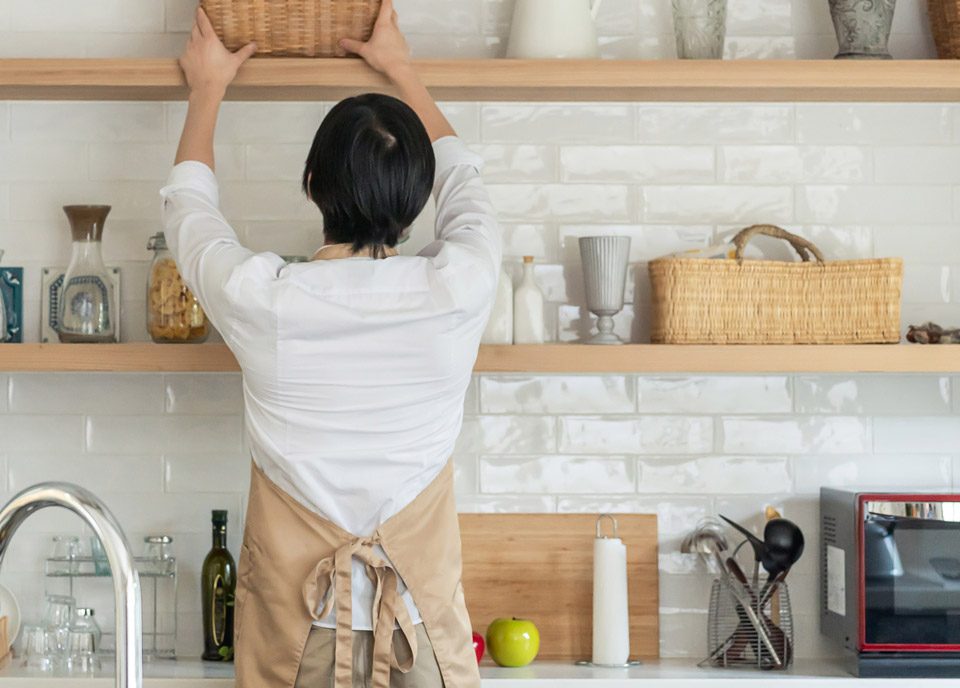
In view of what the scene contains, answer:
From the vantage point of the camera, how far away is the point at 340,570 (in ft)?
6.92

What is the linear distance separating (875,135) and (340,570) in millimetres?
1670

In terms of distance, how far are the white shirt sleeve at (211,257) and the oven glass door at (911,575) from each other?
1.33 meters

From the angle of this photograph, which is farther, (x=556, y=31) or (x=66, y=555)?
(x=66, y=555)

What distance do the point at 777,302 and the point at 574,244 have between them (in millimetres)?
493

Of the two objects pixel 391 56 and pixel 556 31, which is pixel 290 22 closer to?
pixel 391 56

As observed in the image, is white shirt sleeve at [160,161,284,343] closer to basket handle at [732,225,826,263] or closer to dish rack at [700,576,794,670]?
basket handle at [732,225,826,263]

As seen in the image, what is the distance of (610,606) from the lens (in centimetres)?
275

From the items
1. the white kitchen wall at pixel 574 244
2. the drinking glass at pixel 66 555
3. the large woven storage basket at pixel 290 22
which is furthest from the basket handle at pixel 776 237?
the drinking glass at pixel 66 555

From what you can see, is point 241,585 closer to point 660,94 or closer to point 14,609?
point 14,609

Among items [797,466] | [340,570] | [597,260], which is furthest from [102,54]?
[797,466]

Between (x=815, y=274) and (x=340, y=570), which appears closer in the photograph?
(x=340, y=570)

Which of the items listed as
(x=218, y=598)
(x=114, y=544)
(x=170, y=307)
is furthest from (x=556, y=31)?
(x=114, y=544)

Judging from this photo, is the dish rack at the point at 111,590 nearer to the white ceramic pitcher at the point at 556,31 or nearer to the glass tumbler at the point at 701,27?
the white ceramic pitcher at the point at 556,31

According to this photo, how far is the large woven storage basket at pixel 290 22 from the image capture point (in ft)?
8.56
